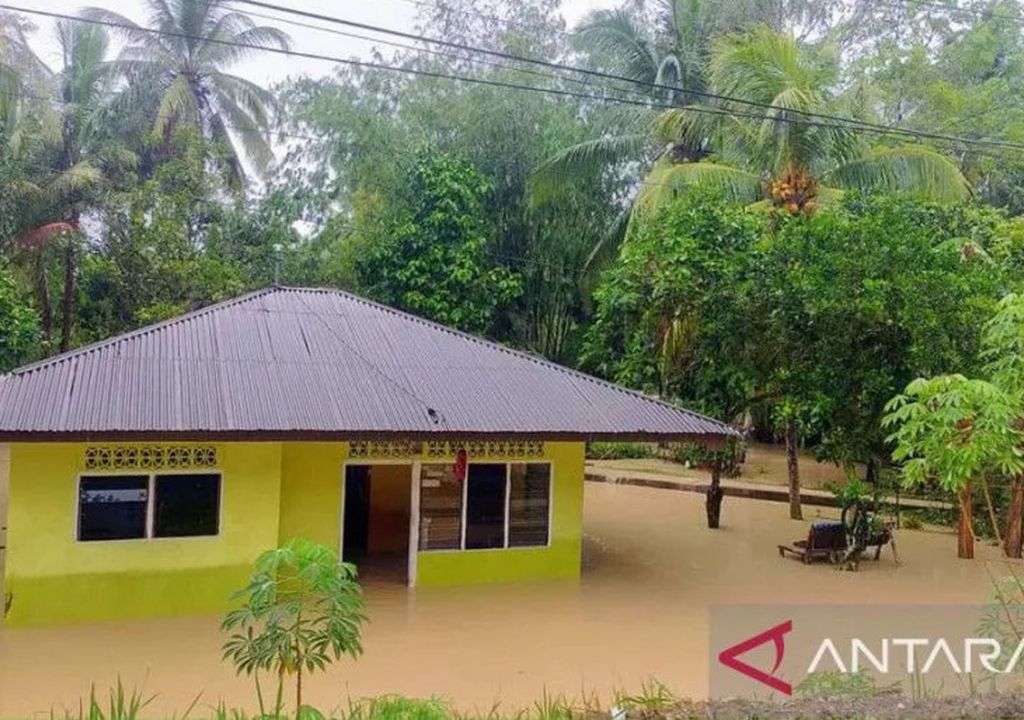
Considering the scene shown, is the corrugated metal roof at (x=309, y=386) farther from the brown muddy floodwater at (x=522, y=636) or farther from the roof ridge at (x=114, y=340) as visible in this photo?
the brown muddy floodwater at (x=522, y=636)

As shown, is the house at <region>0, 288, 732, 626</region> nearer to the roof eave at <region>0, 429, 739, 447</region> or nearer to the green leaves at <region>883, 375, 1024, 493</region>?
the roof eave at <region>0, 429, 739, 447</region>

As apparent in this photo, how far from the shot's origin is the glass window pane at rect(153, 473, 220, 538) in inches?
396

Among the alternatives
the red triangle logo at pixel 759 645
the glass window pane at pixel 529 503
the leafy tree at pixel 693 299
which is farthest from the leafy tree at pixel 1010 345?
the leafy tree at pixel 693 299

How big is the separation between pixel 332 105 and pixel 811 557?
19.6m

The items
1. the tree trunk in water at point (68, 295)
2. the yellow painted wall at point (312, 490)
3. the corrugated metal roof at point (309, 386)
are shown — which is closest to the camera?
the corrugated metal roof at point (309, 386)

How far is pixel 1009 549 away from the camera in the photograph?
13000 mm

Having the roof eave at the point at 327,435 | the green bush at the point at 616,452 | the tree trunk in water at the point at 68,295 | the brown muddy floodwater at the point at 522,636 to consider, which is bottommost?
the brown muddy floodwater at the point at 522,636

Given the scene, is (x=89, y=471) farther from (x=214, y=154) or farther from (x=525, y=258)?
(x=525, y=258)

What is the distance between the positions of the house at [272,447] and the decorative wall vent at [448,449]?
2 cm

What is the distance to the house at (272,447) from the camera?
9.44 meters

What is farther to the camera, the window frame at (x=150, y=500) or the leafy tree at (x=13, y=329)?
the leafy tree at (x=13, y=329)

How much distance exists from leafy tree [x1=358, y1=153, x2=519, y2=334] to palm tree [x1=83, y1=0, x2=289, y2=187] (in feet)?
19.4

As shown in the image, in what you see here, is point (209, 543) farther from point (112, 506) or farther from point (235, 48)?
point (235, 48)

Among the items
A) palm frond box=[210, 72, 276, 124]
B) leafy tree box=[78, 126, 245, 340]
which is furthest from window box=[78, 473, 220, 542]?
palm frond box=[210, 72, 276, 124]
